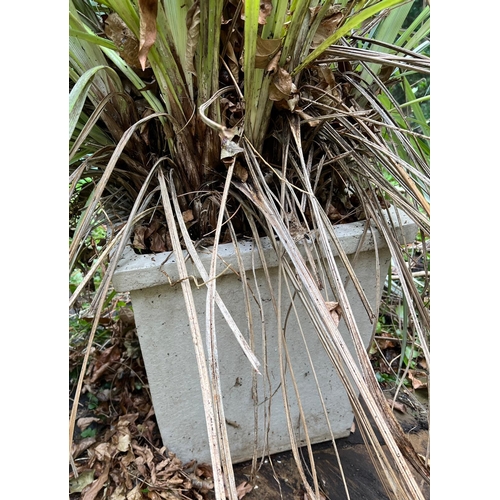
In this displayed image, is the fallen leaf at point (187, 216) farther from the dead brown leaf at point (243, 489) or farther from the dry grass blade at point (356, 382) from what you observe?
the dead brown leaf at point (243, 489)

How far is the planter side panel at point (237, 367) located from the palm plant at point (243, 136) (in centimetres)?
9

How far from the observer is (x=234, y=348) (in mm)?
610

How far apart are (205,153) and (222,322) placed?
0.27 m

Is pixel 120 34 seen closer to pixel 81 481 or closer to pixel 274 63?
pixel 274 63

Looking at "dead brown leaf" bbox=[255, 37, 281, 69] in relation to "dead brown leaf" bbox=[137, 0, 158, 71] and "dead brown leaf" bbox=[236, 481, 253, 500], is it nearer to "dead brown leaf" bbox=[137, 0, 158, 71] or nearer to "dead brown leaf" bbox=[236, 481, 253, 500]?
"dead brown leaf" bbox=[137, 0, 158, 71]

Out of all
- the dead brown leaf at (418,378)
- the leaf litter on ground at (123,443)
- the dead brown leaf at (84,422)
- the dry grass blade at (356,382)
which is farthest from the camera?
the dead brown leaf at (418,378)

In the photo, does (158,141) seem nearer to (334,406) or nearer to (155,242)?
(155,242)

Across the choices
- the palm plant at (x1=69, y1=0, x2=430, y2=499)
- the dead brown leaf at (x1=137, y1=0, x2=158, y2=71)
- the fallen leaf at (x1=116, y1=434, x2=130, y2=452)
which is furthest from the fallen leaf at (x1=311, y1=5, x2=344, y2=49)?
the fallen leaf at (x1=116, y1=434, x2=130, y2=452)

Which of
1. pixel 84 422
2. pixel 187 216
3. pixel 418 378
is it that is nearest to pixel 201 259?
pixel 187 216

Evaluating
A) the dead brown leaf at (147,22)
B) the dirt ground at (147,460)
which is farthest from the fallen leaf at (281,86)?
the dirt ground at (147,460)

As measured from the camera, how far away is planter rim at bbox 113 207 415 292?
498 millimetres

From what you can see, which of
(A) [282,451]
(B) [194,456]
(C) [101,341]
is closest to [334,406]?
(A) [282,451]

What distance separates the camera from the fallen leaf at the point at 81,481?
63 cm

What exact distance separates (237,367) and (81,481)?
352 mm
